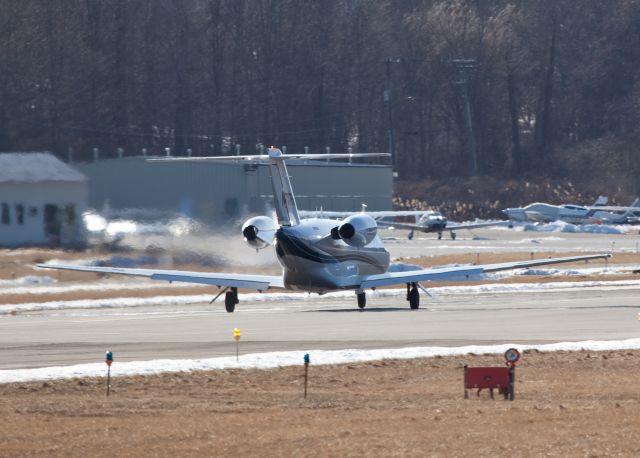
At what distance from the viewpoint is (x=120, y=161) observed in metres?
50.4

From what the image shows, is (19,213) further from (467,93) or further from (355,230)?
(467,93)

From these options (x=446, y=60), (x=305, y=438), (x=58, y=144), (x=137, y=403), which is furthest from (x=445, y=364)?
(x=446, y=60)

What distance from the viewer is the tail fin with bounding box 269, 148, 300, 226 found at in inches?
1727

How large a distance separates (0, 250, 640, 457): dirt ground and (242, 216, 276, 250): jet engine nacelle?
1591 cm

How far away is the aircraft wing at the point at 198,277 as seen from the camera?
44.4m

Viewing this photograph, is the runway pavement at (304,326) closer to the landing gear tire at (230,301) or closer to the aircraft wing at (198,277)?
the landing gear tire at (230,301)

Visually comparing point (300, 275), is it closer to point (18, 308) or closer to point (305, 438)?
point (18, 308)

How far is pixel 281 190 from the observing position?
44.1m

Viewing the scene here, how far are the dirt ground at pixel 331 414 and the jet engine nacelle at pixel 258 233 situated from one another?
1642cm

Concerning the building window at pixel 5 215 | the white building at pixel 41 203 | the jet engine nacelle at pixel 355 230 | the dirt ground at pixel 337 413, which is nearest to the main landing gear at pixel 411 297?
the jet engine nacelle at pixel 355 230

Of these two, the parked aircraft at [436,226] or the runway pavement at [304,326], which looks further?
the parked aircraft at [436,226]

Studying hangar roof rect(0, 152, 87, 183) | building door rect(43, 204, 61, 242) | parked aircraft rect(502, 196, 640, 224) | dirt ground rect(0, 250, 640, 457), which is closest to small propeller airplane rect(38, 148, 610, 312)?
building door rect(43, 204, 61, 242)

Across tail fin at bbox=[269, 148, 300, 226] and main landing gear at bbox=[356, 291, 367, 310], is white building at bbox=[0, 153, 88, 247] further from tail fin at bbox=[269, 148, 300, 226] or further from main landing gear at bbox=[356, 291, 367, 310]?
main landing gear at bbox=[356, 291, 367, 310]

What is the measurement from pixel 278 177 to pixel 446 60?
293 ft
